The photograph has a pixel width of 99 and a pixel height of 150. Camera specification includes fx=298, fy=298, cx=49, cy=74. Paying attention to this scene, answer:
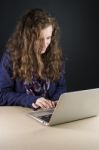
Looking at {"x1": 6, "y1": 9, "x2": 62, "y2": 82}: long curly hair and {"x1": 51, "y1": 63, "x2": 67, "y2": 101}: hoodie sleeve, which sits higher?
{"x1": 6, "y1": 9, "x2": 62, "y2": 82}: long curly hair

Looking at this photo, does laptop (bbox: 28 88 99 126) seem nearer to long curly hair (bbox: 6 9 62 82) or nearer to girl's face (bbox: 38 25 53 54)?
long curly hair (bbox: 6 9 62 82)

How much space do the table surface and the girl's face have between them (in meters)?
0.55

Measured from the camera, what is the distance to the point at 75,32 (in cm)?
290

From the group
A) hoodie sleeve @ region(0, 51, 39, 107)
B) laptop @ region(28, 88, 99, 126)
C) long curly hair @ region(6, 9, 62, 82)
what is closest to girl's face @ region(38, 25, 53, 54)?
long curly hair @ region(6, 9, 62, 82)

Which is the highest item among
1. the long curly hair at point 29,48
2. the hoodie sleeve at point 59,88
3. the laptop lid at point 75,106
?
the long curly hair at point 29,48

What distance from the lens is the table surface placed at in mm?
1195

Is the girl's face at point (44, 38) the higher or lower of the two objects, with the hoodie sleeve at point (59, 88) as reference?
higher

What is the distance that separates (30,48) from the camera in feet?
6.39

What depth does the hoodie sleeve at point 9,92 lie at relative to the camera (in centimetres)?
179

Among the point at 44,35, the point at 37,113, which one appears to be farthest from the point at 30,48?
the point at 37,113

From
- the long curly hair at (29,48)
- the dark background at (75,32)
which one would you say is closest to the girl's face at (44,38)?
the long curly hair at (29,48)

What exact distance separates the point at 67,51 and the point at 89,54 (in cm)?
24

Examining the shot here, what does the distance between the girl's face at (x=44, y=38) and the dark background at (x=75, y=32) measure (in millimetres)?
697

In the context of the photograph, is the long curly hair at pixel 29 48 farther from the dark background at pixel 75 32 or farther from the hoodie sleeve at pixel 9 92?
the dark background at pixel 75 32
